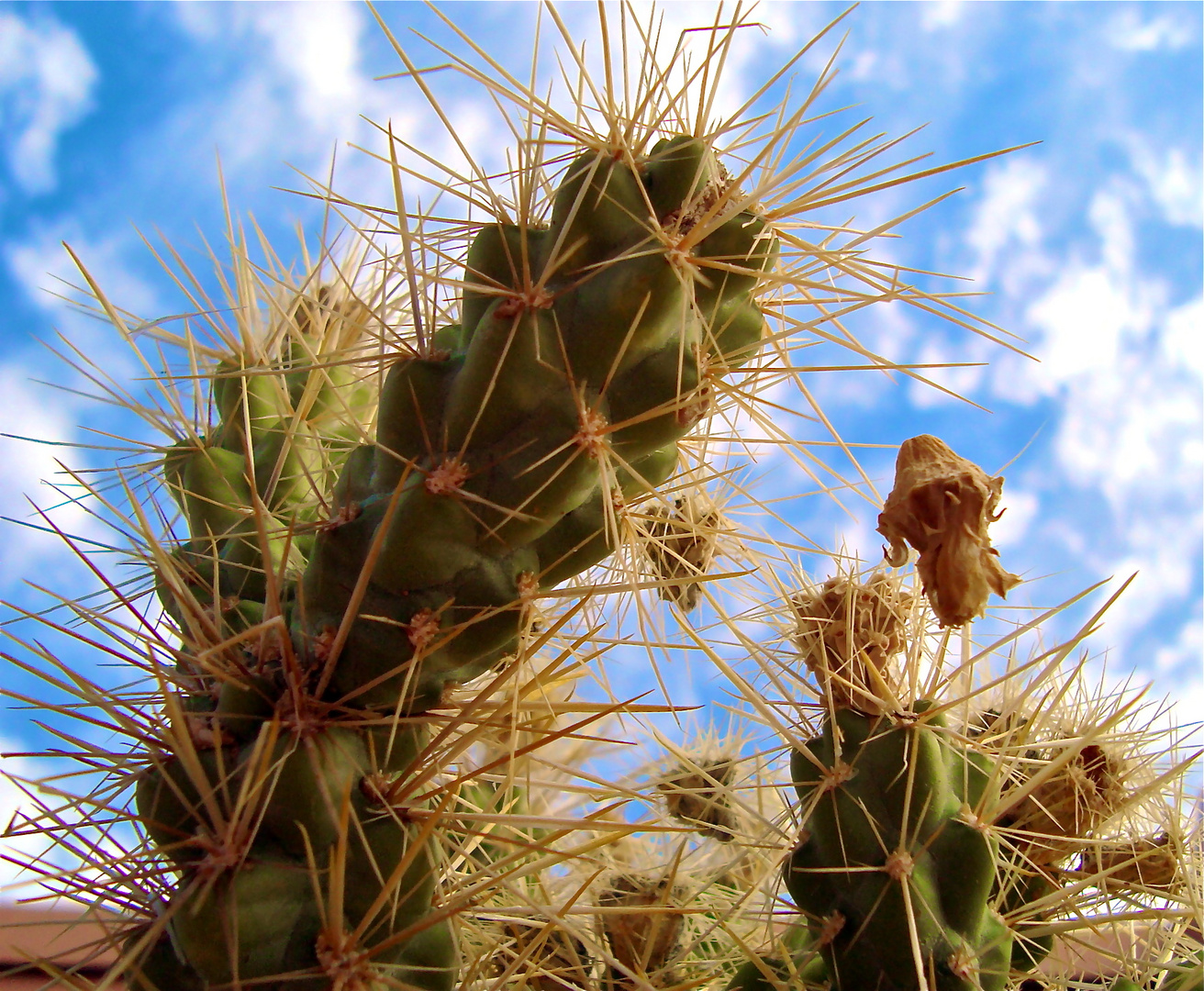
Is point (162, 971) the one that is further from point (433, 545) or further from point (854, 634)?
point (854, 634)

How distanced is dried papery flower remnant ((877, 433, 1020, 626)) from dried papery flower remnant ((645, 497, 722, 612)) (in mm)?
319

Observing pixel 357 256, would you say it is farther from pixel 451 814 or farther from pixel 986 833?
pixel 986 833

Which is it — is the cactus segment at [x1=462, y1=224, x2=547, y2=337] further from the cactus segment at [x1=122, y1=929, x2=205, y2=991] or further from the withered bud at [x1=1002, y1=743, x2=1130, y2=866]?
the withered bud at [x1=1002, y1=743, x2=1130, y2=866]

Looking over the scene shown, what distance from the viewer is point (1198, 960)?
1113 mm

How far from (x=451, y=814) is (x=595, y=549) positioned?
0.28 meters

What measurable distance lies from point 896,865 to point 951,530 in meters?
0.34

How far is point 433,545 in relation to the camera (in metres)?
0.83

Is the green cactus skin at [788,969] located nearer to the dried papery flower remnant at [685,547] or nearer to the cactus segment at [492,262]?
the dried papery flower remnant at [685,547]

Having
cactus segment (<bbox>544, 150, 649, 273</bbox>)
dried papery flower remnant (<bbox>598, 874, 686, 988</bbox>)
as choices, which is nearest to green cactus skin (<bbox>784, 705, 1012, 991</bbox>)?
dried papery flower remnant (<bbox>598, 874, 686, 988</bbox>)

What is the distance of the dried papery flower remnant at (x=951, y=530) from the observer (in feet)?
2.78

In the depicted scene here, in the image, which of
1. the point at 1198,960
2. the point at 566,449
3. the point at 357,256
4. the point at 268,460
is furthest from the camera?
the point at 357,256

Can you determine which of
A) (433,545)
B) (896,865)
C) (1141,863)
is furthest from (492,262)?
(1141,863)

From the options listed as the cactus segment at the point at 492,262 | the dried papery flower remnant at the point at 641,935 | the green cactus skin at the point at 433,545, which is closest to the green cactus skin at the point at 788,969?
the dried papery flower remnant at the point at 641,935

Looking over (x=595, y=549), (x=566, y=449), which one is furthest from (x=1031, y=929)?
(x=566, y=449)
